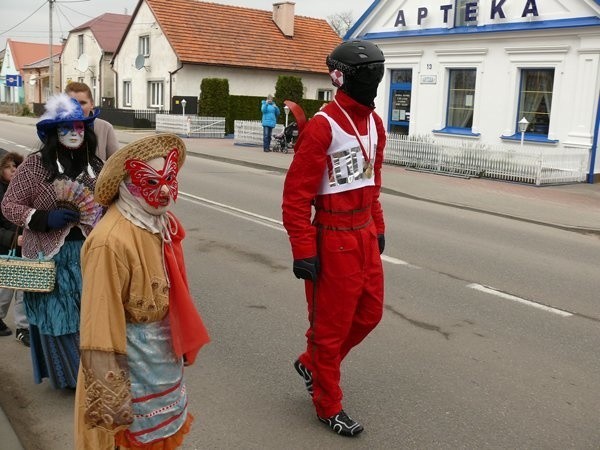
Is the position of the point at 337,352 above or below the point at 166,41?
below

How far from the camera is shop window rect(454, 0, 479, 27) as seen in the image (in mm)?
18984

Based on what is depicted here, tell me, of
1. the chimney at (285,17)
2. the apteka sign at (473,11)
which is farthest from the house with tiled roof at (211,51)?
the apteka sign at (473,11)

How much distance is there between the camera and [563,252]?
29.7 feet

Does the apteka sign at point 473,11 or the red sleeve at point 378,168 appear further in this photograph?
the apteka sign at point 473,11

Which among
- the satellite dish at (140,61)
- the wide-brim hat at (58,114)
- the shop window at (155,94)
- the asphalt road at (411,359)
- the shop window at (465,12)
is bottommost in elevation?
the asphalt road at (411,359)

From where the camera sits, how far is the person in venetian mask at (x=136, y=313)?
7.89 feet

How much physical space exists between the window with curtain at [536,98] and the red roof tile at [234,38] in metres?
18.6

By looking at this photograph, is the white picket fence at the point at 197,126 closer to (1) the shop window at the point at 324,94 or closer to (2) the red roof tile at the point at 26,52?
(1) the shop window at the point at 324,94

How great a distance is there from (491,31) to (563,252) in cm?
1123

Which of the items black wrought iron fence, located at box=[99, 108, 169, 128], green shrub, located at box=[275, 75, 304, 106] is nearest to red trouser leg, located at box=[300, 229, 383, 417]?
green shrub, located at box=[275, 75, 304, 106]

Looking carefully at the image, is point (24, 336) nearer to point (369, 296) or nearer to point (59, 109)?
point (59, 109)

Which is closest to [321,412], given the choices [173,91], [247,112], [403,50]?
[403,50]

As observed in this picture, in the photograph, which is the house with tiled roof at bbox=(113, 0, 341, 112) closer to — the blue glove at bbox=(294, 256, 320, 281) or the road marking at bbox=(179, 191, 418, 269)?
the road marking at bbox=(179, 191, 418, 269)

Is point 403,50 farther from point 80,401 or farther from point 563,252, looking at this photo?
point 80,401
